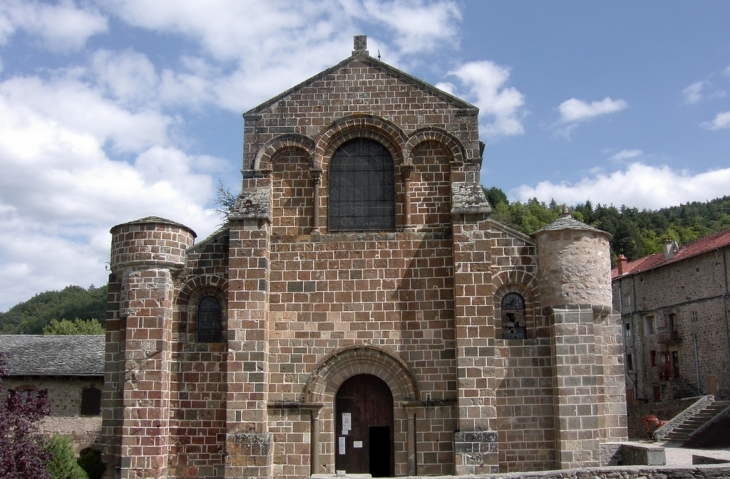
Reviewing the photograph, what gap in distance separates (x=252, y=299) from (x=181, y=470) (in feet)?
14.5

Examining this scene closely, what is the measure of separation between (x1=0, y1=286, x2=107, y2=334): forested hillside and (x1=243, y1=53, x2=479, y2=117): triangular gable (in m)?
74.7

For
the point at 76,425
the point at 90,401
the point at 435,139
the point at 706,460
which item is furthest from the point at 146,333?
the point at 76,425

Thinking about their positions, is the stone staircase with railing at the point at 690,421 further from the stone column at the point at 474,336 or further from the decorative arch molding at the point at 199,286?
the decorative arch molding at the point at 199,286

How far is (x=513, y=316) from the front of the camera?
58.1 feet

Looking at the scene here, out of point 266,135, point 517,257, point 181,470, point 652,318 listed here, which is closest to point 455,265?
point 517,257

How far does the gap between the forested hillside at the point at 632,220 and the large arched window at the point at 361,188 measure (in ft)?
190

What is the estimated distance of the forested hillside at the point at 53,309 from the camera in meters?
91.1

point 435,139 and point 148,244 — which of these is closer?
point 148,244

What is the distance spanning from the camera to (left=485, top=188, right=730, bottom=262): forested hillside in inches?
3307

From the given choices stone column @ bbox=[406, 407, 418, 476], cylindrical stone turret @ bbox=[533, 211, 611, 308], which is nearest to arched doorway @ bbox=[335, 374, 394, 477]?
stone column @ bbox=[406, 407, 418, 476]

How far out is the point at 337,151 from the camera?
61.1 ft

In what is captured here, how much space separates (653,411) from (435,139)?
997 inches

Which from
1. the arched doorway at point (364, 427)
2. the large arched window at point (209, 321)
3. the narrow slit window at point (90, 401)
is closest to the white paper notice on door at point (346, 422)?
the arched doorway at point (364, 427)

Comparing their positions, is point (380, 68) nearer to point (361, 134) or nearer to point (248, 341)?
point (361, 134)
